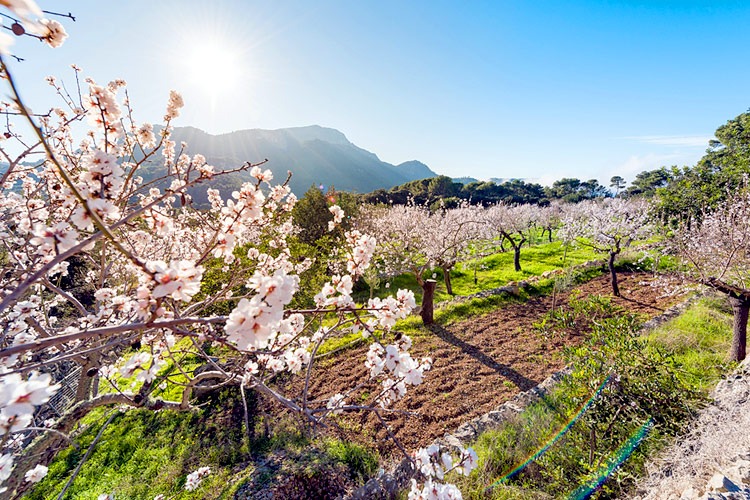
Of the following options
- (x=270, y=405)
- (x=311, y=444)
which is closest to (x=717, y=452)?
(x=311, y=444)

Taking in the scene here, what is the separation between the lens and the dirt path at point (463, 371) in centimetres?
500

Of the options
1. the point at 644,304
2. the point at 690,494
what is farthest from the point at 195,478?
the point at 644,304

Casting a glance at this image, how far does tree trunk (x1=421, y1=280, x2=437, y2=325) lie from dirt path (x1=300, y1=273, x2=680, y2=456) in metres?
0.39

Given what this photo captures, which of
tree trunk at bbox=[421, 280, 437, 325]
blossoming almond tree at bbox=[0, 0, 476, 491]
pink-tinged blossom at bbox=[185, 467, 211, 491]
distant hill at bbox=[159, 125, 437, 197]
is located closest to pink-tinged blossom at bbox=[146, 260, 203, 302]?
blossoming almond tree at bbox=[0, 0, 476, 491]

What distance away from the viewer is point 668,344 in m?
6.29

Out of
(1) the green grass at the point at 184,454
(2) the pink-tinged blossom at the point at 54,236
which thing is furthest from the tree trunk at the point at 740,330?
(2) the pink-tinged blossom at the point at 54,236

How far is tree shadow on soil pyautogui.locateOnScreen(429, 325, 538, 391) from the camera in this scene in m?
5.89

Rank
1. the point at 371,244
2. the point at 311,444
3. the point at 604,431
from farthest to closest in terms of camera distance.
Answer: the point at 311,444
the point at 604,431
the point at 371,244

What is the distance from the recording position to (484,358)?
6.87m

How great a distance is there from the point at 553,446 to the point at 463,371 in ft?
7.81

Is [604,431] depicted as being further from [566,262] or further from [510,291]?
[566,262]

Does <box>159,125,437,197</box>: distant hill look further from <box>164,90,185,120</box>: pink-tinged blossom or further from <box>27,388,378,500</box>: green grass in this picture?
<box>164,90,185,120</box>: pink-tinged blossom

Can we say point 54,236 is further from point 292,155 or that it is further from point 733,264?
point 292,155

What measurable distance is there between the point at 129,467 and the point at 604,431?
758 centimetres
